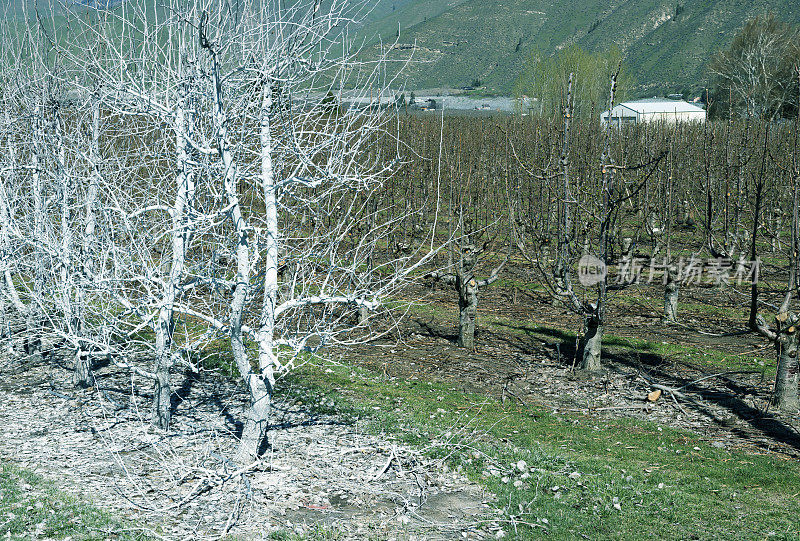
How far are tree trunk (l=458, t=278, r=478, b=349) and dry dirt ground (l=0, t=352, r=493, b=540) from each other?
417 cm

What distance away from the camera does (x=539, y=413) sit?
993 cm

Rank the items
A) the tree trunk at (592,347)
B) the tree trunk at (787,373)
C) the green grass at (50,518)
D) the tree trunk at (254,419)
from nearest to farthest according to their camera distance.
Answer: the green grass at (50,518) → the tree trunk at (254,419) → the tree trunk at (787,373) → the tree trunk at (592,347)

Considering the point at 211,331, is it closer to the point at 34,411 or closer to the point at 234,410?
the point at 234,410

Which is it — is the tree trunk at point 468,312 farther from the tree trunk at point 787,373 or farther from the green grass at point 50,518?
the green grass at point 50,518

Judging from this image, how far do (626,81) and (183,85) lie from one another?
261 feet

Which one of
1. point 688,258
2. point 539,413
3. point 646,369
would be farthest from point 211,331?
point 688,258

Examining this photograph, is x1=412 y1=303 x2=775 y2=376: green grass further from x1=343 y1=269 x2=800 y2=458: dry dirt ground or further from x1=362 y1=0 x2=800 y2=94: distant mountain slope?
x1=362 y1=0 x2=800 y2=94: distant mountain slope

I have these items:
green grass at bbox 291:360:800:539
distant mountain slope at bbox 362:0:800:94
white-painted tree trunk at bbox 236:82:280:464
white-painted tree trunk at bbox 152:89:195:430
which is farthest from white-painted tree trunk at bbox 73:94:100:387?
distant mountain slope at bbox 362:0:800:94

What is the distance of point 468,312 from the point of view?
519 inches

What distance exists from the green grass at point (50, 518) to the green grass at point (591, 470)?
11.2ft

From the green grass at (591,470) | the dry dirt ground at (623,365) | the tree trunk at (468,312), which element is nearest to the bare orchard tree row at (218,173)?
the green grass at (591,470)

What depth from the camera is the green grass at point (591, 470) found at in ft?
21.8

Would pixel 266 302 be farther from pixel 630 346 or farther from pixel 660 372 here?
pixel 630 346

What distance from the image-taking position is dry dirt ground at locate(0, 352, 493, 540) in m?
6.59
